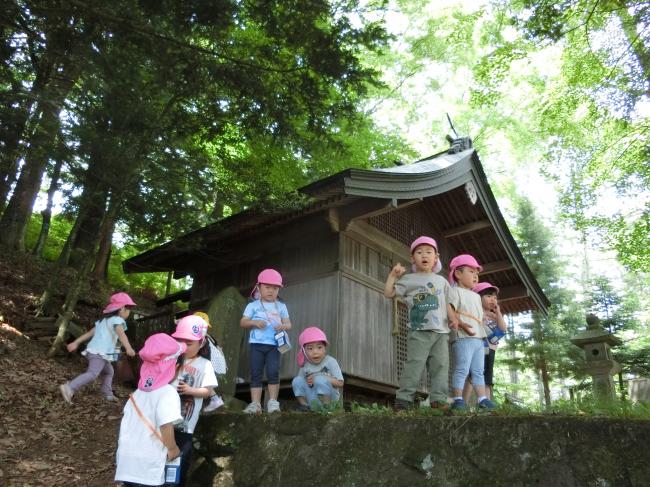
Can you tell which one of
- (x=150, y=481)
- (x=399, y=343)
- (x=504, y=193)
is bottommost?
(x=150, y=481)

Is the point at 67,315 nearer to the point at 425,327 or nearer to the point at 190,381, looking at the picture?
the point at 190,381

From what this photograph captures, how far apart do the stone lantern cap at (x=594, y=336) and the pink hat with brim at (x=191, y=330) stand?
8.30 metres

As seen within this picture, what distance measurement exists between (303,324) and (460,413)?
5203 mm

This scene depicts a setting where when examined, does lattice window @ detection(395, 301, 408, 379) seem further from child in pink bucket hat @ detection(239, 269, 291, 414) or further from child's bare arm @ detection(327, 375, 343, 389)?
child in pink bucket hat @ detection(239, 269, 291, 414)

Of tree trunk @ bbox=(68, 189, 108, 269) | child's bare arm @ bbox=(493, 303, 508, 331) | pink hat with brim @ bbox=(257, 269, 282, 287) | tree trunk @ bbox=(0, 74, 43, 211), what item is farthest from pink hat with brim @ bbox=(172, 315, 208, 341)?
tree trunk @ bbox=(68, 189, 108, 269)

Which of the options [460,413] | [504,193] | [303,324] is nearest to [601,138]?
[504,193]

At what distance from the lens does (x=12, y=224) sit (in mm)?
12898

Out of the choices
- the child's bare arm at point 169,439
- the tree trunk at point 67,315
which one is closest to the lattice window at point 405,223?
the tree trunk at point 67,315

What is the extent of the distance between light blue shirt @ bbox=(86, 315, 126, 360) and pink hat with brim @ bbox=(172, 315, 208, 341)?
316cm

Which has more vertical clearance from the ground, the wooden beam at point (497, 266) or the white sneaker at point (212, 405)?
the wooden beam at point (497, 266)

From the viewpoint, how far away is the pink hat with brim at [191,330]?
451 centimetres

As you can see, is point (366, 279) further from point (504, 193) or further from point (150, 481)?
point (504, 193)

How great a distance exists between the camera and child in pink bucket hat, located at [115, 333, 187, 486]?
3.59 m

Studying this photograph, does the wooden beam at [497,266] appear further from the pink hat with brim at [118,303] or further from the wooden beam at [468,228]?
the pink hat with brim at [118,303]
